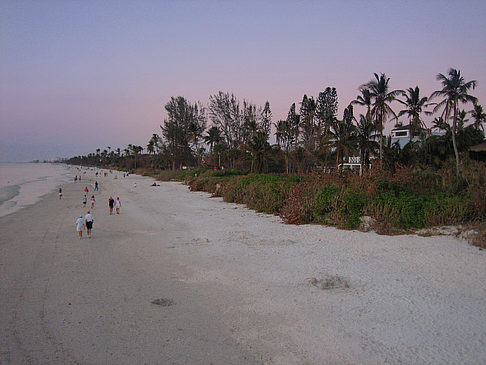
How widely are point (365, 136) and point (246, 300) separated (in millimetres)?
24769

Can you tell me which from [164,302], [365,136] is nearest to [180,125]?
[365,136]

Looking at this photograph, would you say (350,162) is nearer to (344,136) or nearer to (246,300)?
(344,136)

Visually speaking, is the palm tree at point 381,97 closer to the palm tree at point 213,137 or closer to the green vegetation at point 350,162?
the green vegetation at point 350,162

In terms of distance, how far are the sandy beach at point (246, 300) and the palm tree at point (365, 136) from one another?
60.8 ft

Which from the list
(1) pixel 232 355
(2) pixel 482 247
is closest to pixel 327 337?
(1) pixel 232 355

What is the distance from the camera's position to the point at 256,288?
21.4 feet

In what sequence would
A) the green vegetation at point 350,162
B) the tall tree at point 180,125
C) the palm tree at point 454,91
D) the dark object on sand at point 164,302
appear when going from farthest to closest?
the tall tree at point 180,125, the palm tree at point 454,91, the green vegetation at point 350,162, the dark object on sand at point 164,302

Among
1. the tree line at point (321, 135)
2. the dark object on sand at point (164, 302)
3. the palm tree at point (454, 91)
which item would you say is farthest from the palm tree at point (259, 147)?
the dark object on sand at point (164, 302)

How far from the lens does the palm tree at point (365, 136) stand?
26719 mm

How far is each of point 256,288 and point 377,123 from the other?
2316 cm

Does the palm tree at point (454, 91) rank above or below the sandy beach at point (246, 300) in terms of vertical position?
above

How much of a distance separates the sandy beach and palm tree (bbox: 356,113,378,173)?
18539 mm

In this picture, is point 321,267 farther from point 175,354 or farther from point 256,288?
point 175,354

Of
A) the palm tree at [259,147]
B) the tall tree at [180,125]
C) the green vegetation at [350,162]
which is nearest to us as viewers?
the green vegetation at [350,162]
